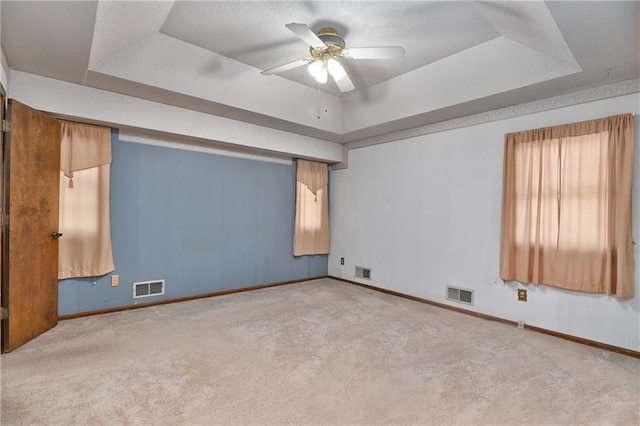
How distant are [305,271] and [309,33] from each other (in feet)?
13.0

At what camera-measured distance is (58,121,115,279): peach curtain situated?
3.36 metres

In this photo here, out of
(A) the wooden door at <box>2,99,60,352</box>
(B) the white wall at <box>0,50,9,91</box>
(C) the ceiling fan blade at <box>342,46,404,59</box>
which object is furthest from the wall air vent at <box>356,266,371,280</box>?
(B) the white wall at <box>0,50,9,91</box>

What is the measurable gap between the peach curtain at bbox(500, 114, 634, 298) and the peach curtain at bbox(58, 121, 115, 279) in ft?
14.3

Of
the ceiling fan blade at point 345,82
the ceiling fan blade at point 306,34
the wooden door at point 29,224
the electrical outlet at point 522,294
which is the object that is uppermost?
the ceiling fan blade at point 306,34

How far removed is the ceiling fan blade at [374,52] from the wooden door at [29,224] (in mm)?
2738

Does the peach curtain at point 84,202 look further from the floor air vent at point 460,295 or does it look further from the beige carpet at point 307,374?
the floor air vent at point 460,295

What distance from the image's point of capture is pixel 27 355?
101 inches

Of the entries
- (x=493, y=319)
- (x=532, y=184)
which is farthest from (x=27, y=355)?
(x=532, y=184)

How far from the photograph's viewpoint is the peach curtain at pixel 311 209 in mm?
5340

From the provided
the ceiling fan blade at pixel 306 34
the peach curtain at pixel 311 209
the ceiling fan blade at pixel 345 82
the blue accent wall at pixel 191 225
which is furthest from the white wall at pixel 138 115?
the ceiling fan blade at pixel 306 34

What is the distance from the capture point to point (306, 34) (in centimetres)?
232

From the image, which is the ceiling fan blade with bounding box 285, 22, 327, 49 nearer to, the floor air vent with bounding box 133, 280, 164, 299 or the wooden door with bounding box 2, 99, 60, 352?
the wooden door with bounding box 2, 99, 60, 352

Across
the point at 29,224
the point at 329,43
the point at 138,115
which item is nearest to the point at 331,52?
the point at 329,43

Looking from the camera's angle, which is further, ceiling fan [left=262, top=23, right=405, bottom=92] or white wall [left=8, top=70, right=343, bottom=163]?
white wall [left=8, top=70, right=343, bottom=163]
